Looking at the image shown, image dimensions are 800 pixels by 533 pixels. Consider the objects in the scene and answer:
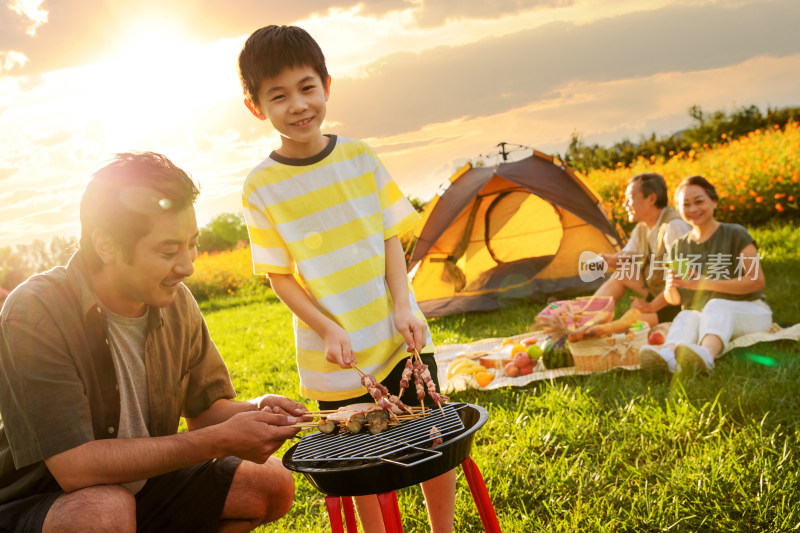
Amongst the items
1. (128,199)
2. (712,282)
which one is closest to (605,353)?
(712,282)

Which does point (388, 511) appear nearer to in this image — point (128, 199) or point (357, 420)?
point (357, 420)

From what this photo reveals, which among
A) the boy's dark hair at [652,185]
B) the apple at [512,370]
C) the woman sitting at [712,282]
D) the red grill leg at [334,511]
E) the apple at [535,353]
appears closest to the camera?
the red grill leg at [334,511]

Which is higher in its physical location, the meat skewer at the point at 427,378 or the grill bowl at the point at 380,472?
the meat skewer at the point at 427,378

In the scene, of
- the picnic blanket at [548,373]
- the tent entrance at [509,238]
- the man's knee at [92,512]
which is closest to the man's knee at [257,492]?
the man's knee at [92,512]

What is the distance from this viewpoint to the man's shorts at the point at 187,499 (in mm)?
2154

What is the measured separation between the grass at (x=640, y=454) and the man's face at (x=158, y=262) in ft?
4.65

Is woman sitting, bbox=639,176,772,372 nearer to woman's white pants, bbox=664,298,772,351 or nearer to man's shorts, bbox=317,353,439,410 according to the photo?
woman's white pants, bbox=664,298,772,351

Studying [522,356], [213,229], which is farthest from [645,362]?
[213,229]

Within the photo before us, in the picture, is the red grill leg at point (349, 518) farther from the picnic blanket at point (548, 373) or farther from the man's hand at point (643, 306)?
the man's hand at point (643, 306)

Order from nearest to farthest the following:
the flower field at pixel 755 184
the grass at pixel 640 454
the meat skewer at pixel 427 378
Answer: the meat skewer at pixel 427 378
the grass at pixel 640 454
the flower field at pixel 755 184

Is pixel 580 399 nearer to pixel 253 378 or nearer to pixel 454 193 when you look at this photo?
pixel 253 378

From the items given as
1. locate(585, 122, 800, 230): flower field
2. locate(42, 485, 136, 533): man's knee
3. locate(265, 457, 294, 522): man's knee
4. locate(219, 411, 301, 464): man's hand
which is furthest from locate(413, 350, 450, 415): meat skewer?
locate(585, 122, 800, 230): flower field

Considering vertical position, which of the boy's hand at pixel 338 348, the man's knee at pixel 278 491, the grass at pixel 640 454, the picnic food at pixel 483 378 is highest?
the boy's hand at pixel 338 348

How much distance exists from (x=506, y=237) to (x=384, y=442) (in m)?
6.58
